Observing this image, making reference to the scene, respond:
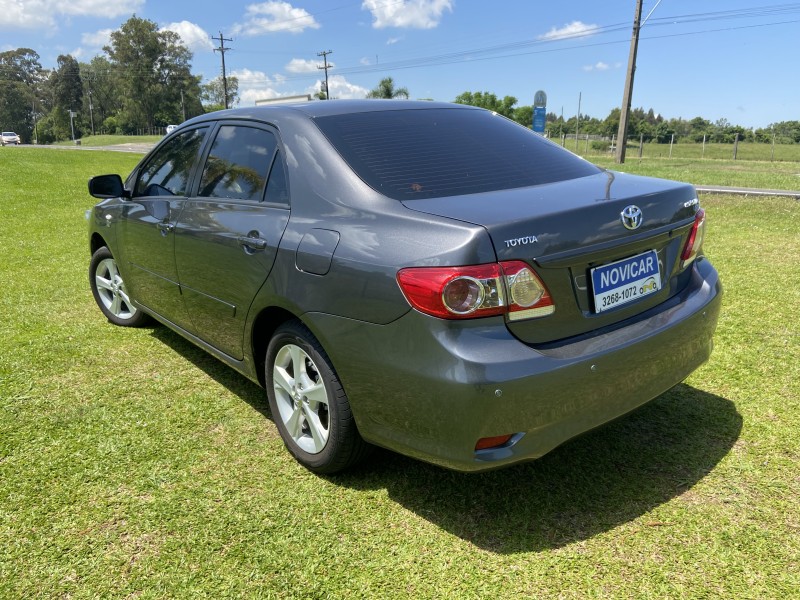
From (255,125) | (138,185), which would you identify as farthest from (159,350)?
(255,125)

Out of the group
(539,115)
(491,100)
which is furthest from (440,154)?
(491,100)

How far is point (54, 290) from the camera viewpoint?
5.90m

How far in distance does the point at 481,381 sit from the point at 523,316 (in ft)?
0.91

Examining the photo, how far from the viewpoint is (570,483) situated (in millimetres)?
2691

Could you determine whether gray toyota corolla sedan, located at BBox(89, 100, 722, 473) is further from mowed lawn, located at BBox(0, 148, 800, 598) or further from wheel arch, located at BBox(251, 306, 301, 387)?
mowed lawn, located at BBox(0, 148, 800, 598)

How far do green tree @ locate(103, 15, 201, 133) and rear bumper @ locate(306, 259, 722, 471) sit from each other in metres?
97.6

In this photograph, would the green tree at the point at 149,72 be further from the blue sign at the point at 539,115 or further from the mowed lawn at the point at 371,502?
the mowed lawn at the point at 371,502

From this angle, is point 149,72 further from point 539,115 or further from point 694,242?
point 694,242

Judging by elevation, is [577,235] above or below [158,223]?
above

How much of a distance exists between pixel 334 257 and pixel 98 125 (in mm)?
121796

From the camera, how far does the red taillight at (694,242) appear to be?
2.72 metres

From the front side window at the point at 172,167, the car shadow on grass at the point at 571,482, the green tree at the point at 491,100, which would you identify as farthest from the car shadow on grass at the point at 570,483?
the green tree at the point at 491,100

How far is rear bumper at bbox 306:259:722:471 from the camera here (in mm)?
2025

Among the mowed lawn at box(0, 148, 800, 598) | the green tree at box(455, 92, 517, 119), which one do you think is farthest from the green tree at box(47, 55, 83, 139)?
the mowed lawn at box(0, 148, 800, 598)
